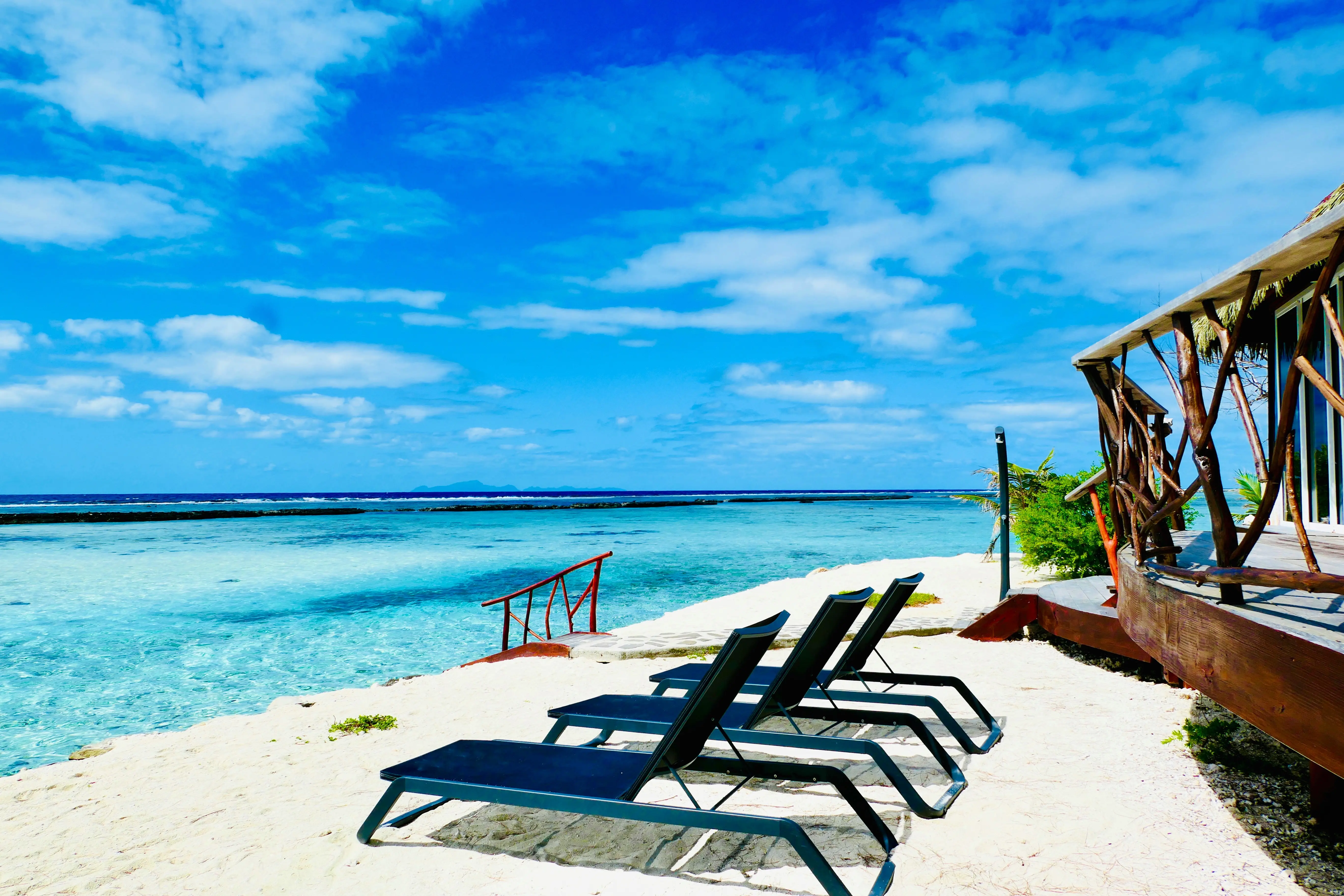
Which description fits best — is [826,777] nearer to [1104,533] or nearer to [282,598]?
[1104,533]

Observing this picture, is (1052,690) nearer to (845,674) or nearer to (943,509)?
(845,674)

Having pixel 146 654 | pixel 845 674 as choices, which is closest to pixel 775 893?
pixel 845 674

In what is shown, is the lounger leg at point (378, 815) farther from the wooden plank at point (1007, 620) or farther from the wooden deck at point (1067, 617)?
the wooden plank at point (1007, 620)

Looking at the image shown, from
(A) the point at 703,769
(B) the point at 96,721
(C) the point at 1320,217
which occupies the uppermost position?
(C) the point at 1320,217

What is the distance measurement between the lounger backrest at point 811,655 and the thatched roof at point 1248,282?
1.88 meters

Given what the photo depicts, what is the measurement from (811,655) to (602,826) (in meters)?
1.37

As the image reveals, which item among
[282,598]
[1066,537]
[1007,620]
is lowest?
[282,598]

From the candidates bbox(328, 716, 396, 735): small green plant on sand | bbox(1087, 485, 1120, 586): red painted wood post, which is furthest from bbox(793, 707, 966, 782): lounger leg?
bbox(328, 716, 396, 735): small green plant on sand

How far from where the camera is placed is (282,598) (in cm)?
1780

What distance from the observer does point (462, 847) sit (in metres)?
3.73

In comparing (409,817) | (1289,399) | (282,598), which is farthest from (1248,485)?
(282,598)

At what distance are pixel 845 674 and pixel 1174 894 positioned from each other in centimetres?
225

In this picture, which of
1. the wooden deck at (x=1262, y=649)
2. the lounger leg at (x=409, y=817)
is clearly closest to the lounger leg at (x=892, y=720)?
the wooden deck at (x=1262, y=649)

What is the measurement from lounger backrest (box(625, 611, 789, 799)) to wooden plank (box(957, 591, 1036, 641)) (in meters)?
5.75
